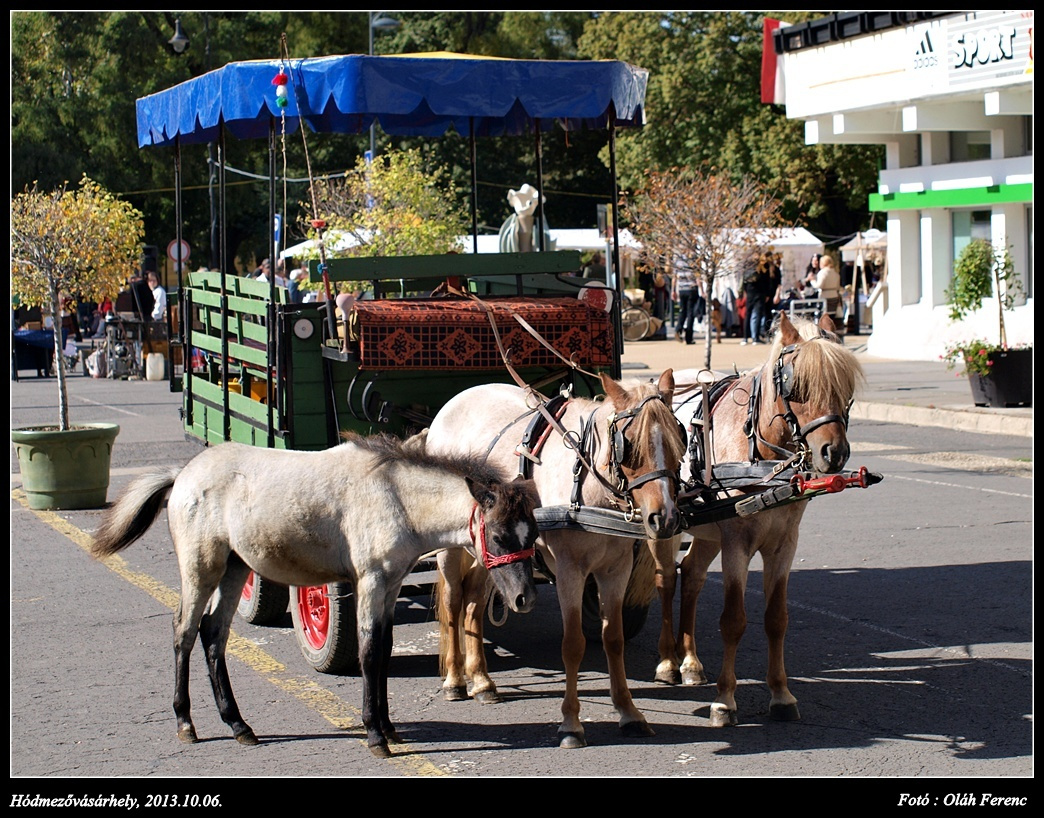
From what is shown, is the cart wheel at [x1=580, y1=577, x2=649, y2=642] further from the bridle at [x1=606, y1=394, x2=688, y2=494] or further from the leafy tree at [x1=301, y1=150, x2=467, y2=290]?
the leafy tree at [x1=301, y1=150, x2=467, y2=290]

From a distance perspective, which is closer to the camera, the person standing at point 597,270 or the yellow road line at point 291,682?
the yellow road line at point 291,682

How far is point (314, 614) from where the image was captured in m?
6.91

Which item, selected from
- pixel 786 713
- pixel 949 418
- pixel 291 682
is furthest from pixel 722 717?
pixel 949 418

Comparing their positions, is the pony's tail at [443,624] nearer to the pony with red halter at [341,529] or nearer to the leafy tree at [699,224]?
the pony with red halter at [341,529]

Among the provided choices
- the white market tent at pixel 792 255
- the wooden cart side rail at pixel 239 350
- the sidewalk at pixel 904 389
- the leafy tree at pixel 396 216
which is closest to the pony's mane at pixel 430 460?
the wooden cart side rail at pixel 239 350

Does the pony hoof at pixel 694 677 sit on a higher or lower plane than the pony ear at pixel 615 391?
lower

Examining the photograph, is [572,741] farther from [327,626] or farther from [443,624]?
[327,626]

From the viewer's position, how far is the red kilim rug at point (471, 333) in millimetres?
7117

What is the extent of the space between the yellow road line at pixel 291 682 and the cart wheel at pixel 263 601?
0.21 m

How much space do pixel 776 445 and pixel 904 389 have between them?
14463 millimetres

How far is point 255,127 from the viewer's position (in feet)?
31.7

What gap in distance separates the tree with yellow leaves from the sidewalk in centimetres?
746
